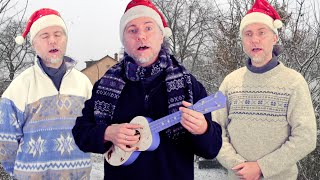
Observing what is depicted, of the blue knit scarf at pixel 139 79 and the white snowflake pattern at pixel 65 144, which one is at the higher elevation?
the blue knit scarf at pixel 139 79

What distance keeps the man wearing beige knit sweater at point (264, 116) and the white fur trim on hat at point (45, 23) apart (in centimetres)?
140

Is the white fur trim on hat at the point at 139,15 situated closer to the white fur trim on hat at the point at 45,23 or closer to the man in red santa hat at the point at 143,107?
the man in red santa hat at the point at 143,107

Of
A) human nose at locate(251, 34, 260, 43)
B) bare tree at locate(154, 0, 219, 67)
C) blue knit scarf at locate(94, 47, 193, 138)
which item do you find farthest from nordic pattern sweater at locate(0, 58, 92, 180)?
bare tree at locate(154, 0, 219, 67)

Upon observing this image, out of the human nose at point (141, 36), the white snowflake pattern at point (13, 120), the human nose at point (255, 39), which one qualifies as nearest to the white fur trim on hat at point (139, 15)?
the human nose at point (141, 36)

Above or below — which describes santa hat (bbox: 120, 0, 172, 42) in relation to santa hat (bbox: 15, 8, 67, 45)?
below

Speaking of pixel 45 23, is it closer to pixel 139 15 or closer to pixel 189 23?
pixel 139 15

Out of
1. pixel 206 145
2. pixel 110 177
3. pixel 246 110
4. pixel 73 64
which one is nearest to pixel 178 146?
pixel 206 145

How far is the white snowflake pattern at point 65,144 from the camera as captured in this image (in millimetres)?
2771

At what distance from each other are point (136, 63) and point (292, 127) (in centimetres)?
116

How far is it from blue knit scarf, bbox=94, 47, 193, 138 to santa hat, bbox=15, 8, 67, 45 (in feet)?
3.40

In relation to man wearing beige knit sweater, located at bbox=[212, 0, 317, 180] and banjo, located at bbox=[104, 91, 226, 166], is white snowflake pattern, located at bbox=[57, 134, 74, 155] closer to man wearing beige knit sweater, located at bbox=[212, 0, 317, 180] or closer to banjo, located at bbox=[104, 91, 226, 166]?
banjo, located at bbox=[104, 91, 226, 166]

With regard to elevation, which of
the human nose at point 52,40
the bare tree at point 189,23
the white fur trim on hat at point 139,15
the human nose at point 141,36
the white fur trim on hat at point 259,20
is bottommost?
the human nose at point 141,36

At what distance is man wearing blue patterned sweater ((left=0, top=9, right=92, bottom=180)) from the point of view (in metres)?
2.74

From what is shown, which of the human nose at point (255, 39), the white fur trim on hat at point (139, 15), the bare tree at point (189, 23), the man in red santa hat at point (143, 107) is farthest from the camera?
the bare tree at point (189, 23)
